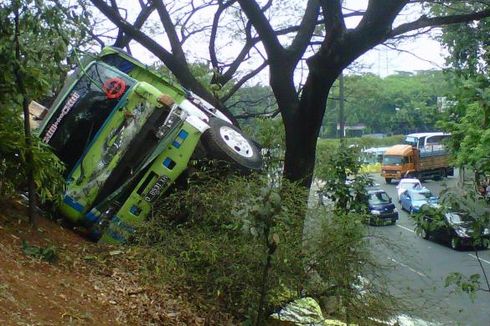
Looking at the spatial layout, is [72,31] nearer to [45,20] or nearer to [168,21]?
[45,20]

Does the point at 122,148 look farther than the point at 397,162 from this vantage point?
No

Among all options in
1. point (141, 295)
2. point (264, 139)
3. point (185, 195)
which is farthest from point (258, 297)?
point (264, 139)

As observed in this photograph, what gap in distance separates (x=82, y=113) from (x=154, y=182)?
4.47 ft

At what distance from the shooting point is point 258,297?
4707 mm

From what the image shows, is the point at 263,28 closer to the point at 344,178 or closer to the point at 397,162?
the point at 344,178

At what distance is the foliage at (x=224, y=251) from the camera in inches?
183

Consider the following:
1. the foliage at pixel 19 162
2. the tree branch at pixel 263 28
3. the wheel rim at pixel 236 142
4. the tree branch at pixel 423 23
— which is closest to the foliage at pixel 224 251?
the foliage at pixel 19 162

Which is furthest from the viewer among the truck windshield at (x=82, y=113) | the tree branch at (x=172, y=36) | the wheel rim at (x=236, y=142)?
the tree branch at (x=172, y=36)

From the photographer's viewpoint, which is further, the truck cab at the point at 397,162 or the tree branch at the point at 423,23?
the truck cab at the point at 397,162

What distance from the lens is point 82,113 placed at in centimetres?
744

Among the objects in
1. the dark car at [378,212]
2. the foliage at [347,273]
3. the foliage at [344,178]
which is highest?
the foliage at [344,178]

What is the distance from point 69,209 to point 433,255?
43.9ft

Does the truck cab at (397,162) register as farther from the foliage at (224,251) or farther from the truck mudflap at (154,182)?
the foliage at (224,251)

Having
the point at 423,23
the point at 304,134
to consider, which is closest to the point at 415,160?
the point at 423,23
